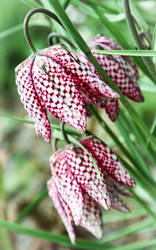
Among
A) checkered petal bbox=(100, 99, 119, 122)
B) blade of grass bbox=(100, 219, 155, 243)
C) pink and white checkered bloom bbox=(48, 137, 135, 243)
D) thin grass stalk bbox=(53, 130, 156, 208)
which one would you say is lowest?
blade of grass bbox=(100, 219, 155, 243)

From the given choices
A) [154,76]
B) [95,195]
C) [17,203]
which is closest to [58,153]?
[95,195]

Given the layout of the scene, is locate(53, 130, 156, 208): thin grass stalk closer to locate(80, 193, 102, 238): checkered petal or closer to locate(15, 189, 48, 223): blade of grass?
locate(80, 193, 102, 238): checkered petal

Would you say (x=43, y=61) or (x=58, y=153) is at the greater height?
(x=43, y=61)

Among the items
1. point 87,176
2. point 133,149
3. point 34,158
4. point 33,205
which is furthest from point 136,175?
point 34,158

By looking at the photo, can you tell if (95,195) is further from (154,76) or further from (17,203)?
(17,203)

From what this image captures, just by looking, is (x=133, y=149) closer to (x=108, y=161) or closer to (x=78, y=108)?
(x=108, y=161)

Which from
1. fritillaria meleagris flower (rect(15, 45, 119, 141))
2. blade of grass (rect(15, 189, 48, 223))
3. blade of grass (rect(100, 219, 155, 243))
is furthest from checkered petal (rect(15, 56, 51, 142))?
blade of grass (rect(100, 219, 155, 243))

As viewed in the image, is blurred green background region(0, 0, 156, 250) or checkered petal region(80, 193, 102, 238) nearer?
checkered petal region(80, 193, 102, 238)
